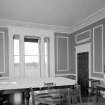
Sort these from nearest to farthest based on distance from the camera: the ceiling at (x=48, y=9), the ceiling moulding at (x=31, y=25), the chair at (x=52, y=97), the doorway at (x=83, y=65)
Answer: the chair at (x=52, y=97) < the ceiling at (x=48, y=9) < the doorway at (x=83, y=65) < the ceiling moulding at (x=31, y=25)

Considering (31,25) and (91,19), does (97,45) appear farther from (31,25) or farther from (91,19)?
(31,25)

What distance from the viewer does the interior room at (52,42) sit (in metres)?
3.58

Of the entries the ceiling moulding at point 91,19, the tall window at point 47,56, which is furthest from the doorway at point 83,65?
the tall window at point 47,56

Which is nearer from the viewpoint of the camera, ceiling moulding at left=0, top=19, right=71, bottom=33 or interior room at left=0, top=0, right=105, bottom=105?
interior room at left=0, top=0, right=105, bottom=105

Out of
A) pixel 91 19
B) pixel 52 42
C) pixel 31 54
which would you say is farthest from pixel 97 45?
pixel 31 54

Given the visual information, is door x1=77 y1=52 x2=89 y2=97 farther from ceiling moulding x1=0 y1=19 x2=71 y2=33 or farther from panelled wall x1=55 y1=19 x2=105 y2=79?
ceiling moulding x1=0 y1=19 x2=71 y2=33

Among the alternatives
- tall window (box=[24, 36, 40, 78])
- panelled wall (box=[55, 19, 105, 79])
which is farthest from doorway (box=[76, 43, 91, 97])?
tall window (box=[24, 36, 40, 78])

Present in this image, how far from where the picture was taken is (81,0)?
10.3ft

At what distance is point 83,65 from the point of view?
4871 mm

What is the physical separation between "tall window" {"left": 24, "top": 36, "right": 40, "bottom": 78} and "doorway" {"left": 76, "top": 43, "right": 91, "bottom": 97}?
5.69 ft

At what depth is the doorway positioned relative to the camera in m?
4.48

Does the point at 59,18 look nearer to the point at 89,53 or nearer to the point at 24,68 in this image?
the point at 89,53

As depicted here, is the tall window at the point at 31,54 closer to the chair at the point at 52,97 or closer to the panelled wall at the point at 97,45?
the panelled wall at the point at 97,45

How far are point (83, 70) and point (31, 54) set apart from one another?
2.14m
